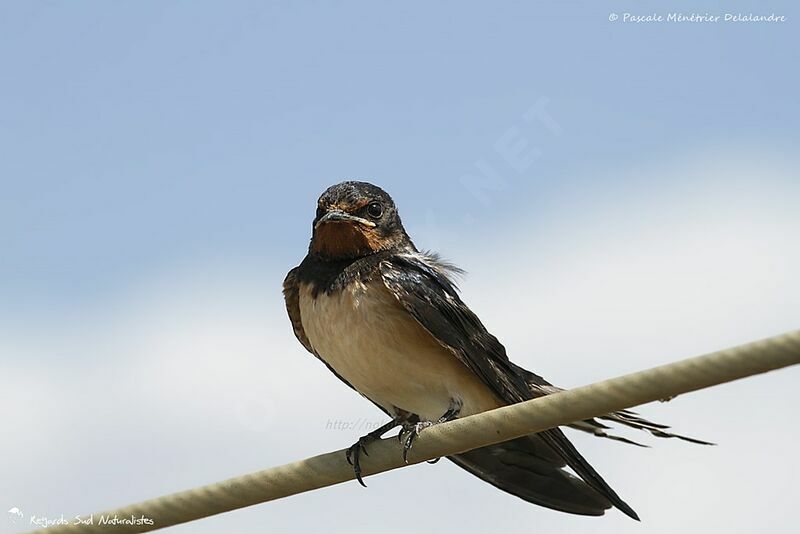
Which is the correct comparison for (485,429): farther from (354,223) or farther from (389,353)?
(354,223)

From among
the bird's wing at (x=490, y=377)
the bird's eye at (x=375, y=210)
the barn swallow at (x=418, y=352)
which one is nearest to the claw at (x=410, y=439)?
the barn swallow at (x=418, y=352)

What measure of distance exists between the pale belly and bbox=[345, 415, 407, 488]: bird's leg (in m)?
0.14

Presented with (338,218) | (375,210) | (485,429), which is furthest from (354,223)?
(485,429)

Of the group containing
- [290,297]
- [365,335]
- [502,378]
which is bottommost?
[502,378]

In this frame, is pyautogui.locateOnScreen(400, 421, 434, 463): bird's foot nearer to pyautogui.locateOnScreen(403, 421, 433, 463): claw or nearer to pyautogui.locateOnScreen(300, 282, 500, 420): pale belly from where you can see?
pyautogui.locateOnScreen(403, 421, 433, 463): claw

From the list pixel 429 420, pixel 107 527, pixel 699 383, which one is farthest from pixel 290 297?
pixel 699 383

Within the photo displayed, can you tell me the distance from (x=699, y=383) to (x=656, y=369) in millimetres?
98

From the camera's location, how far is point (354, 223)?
16.9 feet

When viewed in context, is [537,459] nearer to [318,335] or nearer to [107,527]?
[318,335]

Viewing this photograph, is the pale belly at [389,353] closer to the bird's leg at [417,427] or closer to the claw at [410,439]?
the bird's leg at [417,427]

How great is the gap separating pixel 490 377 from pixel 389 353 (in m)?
0.39

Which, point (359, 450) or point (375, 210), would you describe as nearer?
point (359, 450)

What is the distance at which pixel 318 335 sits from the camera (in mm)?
4918

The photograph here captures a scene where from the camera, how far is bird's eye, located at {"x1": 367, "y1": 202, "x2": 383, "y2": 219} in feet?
17.5
